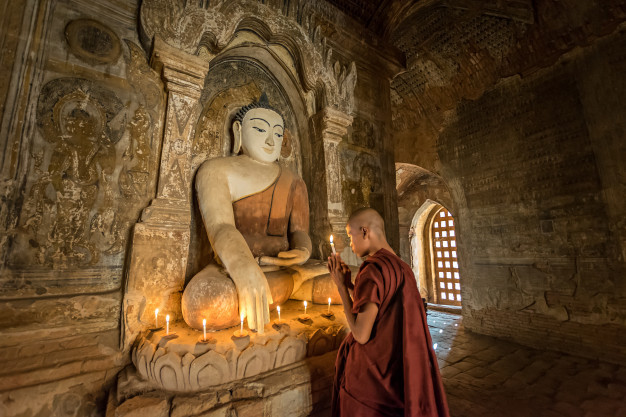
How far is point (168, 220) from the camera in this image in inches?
85.2

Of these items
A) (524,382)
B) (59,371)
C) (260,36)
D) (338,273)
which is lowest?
(524,382)

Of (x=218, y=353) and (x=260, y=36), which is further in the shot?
(x=260, y=36)

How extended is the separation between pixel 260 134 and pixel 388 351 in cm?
215

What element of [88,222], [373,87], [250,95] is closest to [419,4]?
[373,87]

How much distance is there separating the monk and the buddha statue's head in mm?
1660

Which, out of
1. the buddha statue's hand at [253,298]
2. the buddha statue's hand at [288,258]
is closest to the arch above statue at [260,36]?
the buddha statue's hand at [288,258]

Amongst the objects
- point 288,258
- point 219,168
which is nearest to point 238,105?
point 219,168

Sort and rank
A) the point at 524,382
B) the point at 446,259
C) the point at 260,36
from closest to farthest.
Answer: the point at 260,36 < the point at 524,382 < the point at 446,259

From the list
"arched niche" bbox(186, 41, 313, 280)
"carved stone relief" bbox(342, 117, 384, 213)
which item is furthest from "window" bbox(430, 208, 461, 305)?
"arched niche" bbox(186, 41, 313, 280)

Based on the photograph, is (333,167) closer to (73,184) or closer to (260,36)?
(260,36)

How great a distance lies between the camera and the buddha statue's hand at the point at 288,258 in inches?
92.8

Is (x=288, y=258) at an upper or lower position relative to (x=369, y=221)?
lower

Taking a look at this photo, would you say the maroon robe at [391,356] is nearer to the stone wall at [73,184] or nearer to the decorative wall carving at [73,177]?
the stone wall at [73,184]

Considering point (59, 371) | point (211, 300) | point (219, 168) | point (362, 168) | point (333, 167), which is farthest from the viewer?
point (362, 168)
